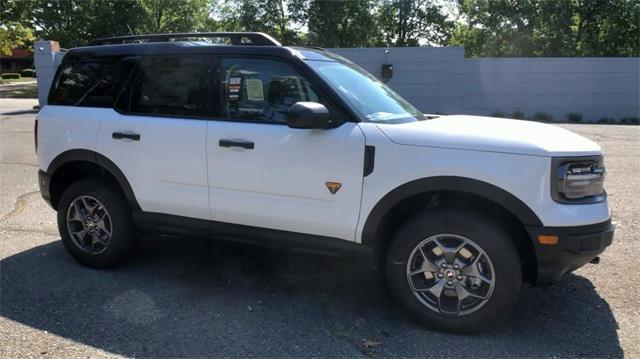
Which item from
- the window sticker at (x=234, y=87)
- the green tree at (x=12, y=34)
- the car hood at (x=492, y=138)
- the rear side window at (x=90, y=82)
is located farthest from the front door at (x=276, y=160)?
the green tree at (x=12, y=34)

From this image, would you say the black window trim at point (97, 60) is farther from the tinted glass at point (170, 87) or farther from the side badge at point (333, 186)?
the side badge at point (333, 186)

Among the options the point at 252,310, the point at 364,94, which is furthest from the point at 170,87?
the point at 252,310

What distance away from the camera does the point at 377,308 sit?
12.9 feet

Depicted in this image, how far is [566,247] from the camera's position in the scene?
A: 3.22m

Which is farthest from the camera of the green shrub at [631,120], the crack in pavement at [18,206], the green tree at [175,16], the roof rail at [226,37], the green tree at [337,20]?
the green tree at [337,20]

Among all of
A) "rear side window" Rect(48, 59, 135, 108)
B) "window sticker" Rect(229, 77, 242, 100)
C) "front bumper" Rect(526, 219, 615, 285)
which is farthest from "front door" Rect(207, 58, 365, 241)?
"front bumper" Rect(526, 219, 615, 285)

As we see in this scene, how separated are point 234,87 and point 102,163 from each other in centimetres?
135

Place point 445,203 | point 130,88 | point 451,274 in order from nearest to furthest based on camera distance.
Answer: point 451,274 → point 445,203 → point 130,88

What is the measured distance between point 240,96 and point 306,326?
5.75ft

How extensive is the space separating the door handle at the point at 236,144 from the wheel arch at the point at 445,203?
1.01m

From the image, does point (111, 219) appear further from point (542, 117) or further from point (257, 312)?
point (542, 117)

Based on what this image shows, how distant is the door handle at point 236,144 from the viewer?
153 inches

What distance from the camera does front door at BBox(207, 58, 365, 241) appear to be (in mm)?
3652

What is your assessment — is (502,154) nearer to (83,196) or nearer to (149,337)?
(149,337)
